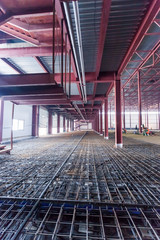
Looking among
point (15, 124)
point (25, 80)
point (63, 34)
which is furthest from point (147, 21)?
point (15, 124)

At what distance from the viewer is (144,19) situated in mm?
3283

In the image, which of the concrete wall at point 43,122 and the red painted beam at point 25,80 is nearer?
the red painted beam at point 25,80

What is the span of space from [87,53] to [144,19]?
6.88 feet

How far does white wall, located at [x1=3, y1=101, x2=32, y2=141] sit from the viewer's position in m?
8.70

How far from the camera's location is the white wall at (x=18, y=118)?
870cm

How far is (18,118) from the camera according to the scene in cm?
1044

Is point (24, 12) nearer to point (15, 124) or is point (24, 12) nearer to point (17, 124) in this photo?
point (15, 124)

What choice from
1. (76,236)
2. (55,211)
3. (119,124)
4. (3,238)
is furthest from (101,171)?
(119,124)

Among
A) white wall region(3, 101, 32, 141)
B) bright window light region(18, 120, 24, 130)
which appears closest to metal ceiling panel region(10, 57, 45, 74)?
white wall region(3, 101, 32, 141)

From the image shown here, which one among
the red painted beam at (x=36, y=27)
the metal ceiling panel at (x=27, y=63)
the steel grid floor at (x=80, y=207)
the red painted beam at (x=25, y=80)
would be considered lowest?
the steel grid floor at (x=80, y=207)

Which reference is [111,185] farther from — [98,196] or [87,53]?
[87,53]

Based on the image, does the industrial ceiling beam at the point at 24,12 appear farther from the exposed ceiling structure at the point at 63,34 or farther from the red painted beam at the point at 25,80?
the red painted beam at the point at 25,80

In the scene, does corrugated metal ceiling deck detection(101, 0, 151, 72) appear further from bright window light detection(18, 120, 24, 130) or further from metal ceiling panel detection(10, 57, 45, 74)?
bright window light detection(18, 120, 24, 130)

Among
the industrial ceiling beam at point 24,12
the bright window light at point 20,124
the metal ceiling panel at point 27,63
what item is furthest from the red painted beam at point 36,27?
the bright window light at point 20,124
